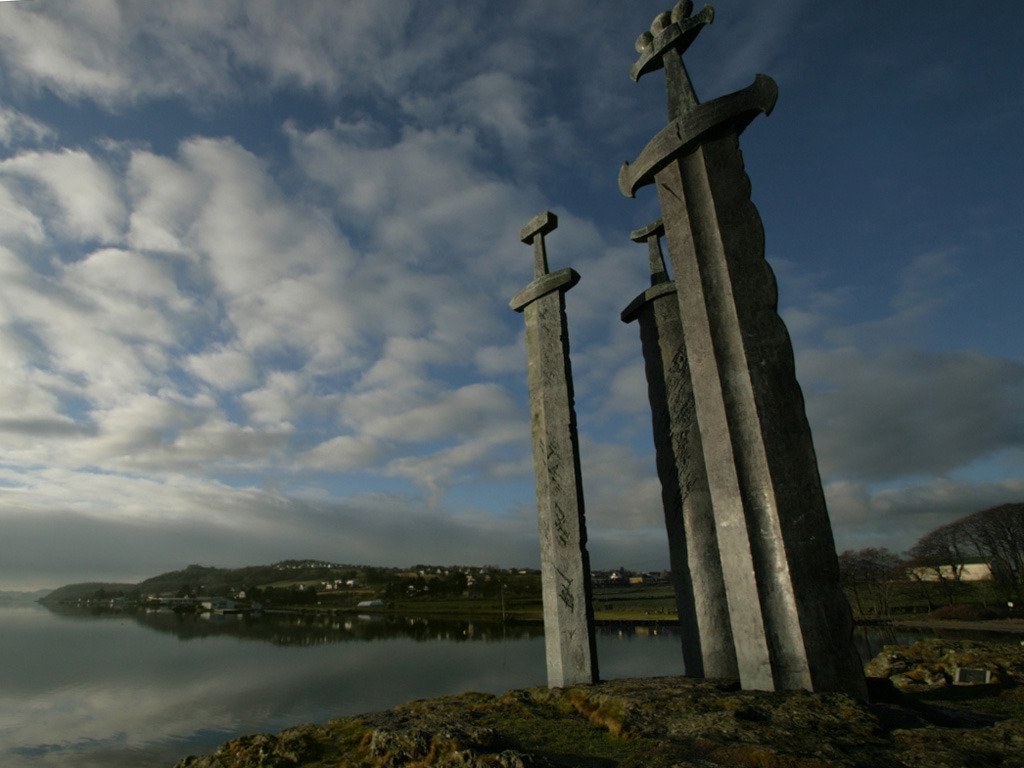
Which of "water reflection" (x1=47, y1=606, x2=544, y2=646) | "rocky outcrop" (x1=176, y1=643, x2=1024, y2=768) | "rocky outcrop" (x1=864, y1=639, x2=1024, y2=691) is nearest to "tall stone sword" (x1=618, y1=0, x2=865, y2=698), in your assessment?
"rocky outcrop" (x1=176, y1=643, x2=1024, y2=768)

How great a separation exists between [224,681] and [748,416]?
3499 cm

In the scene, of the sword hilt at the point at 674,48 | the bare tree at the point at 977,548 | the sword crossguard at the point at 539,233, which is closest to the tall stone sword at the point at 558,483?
the sword crossguard at the point at 539,233

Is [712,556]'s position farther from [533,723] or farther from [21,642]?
[21,642]

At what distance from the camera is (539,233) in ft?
39.0

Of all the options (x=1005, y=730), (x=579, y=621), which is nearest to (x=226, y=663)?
(x=579, y=621)

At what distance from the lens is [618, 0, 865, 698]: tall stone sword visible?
669cm

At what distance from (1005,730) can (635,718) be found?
3.08 m

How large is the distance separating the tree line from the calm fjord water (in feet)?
70.4

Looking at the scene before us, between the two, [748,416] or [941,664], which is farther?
[941,664]

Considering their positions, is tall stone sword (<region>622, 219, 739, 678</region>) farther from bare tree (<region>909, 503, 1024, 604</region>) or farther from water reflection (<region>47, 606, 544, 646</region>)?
bare tree (<region>909, 503, 1024, 604</region>)

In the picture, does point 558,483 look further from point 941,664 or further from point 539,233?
point 941,664

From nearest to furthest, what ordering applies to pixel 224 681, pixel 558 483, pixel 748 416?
pixel 748 416 → pixel 558 483 → pixel 224 681

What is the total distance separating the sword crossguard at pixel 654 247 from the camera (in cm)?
1230

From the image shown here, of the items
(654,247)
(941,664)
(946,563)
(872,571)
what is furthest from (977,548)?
(654,247)
